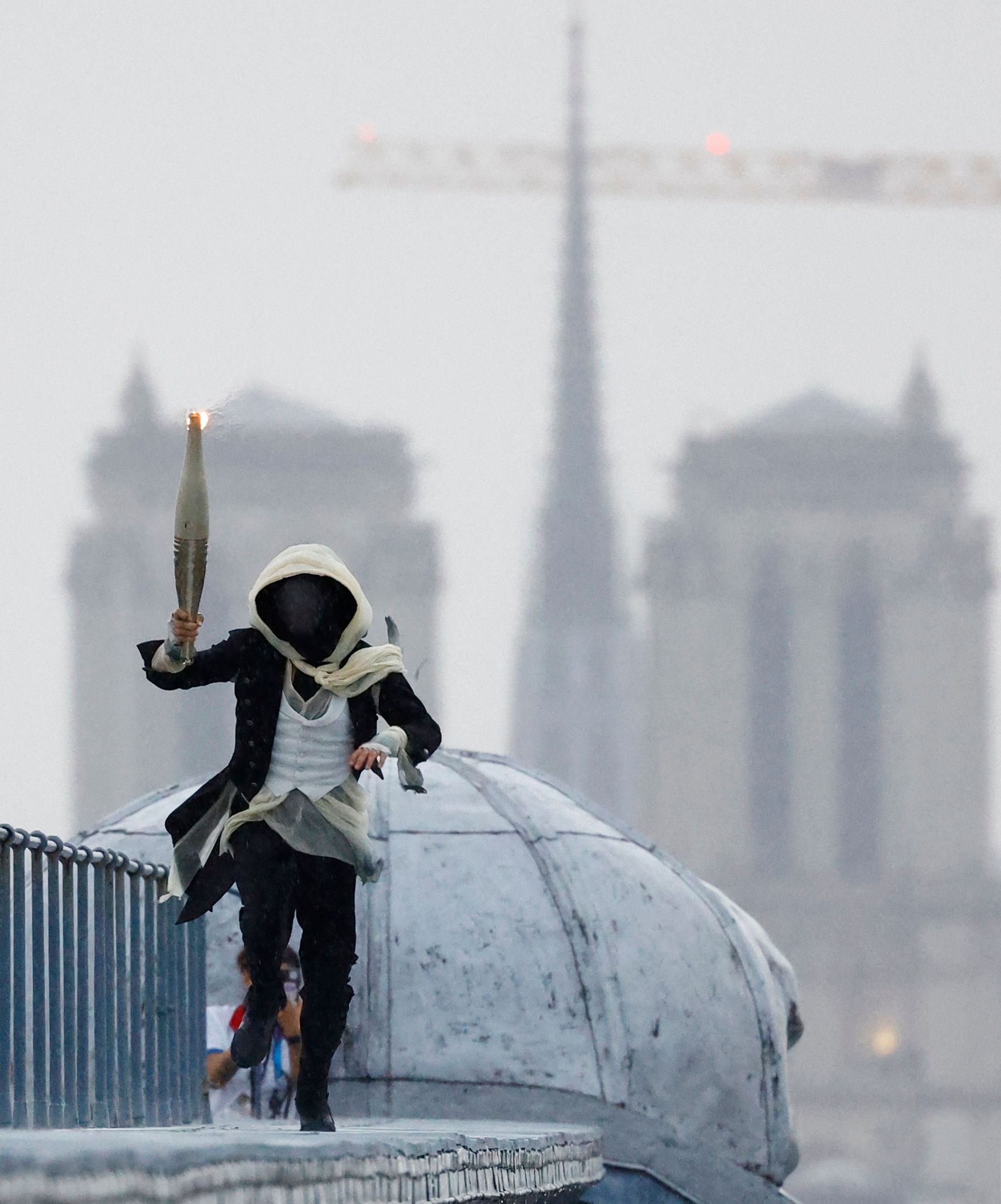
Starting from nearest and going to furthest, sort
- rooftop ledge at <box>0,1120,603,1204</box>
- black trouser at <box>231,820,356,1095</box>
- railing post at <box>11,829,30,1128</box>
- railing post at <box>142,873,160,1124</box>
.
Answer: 1. rooftop ledge at <box>0,1120,603,1204</box>
2. railing post at <box>11,829,30,1128</box>
3. black trouser at <box>231,820,356,1095</box>
4. railing post at <box>142,873,160,1124</box>

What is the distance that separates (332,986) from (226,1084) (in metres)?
3.54

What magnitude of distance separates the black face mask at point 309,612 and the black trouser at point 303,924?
45 cm

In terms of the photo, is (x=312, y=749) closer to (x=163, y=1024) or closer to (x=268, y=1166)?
(x=163, y=1024)

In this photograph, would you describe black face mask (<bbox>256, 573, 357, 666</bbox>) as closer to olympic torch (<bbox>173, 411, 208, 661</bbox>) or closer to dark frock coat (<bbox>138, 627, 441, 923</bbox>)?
dark frock coat (<bbox>138, 627, 441, 923</bbox>)

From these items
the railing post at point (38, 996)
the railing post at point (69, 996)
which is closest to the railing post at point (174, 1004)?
the railing post at point (69, 996)

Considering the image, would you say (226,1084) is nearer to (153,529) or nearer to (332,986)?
(332,986)

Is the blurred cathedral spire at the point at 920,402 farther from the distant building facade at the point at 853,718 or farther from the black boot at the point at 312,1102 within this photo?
the black boot at the point at 312,1102

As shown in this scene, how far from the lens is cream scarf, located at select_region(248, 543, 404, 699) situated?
820cm

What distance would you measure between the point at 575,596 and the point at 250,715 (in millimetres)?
133655

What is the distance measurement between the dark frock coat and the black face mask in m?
0.06

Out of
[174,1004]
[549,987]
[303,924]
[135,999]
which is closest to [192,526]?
[303,924]

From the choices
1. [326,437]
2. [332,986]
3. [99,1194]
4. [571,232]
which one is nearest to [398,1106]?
[332,986]

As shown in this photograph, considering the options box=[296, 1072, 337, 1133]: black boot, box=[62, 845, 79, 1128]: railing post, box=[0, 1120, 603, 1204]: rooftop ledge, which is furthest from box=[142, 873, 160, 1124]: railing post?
box=[296, 1072, 337, 1133]: black boot

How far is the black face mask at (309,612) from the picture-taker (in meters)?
8.17
